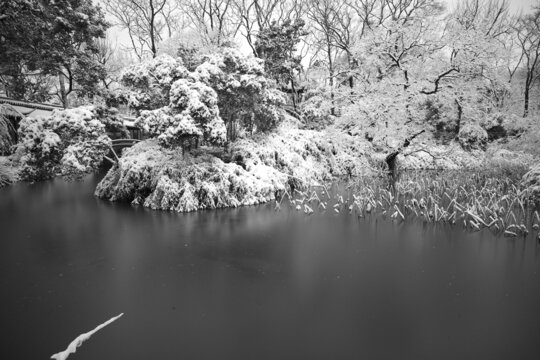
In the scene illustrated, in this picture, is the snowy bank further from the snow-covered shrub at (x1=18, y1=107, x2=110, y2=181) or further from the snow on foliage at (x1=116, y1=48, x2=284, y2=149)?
the snow-covered shrub at (x1=18, y1=107, x2=110, y2=181)

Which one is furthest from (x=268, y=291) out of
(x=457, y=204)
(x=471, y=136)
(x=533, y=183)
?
(x=471, y=136)

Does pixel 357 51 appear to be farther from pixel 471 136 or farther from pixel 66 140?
pixel 66 140

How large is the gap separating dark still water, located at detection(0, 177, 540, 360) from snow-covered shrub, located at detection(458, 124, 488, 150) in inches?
309

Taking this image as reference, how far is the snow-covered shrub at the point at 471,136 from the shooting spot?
1461 cm

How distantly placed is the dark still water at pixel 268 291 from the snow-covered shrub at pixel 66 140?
3162mm

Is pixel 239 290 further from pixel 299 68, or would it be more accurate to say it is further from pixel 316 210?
pixel 299 68

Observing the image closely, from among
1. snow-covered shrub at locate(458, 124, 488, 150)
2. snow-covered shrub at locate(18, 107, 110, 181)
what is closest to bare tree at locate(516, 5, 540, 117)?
snow-covered shrub at locate(458, 124, 488, 150)

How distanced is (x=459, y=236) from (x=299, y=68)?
55.0 ft

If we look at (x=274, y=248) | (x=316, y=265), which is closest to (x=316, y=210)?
(x=274, y=248)

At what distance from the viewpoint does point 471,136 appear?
15.5m

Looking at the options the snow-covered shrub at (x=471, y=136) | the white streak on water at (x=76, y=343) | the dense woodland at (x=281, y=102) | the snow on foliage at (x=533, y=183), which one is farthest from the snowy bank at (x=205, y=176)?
the snow on foliage at (x=533, y=183)

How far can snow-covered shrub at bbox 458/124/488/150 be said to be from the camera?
14609 mm

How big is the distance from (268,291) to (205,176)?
7258 mm

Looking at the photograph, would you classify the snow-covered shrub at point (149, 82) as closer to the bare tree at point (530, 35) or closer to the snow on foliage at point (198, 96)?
the snow on foliage at point (198, 96)
